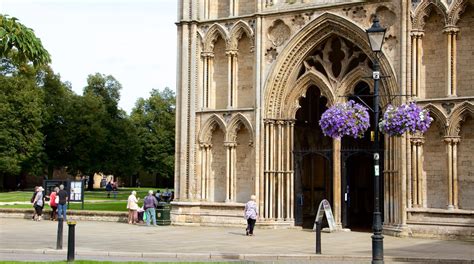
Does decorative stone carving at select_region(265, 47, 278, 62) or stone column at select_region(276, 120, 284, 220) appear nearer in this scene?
stone column at select_region(276, 120, 284, 220)

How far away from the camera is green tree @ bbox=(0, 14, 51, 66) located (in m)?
11.0

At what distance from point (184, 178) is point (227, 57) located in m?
5.16

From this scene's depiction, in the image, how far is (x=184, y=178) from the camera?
29766 mm

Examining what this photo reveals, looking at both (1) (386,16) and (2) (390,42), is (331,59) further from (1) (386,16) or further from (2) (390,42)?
(2) (390,42)

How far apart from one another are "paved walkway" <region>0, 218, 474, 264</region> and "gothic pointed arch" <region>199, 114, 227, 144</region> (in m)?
3.69

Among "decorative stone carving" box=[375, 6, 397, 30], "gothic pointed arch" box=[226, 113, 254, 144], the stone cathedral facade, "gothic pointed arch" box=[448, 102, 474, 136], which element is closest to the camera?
"gothic pointed arch" box=[448, 102, 474, 136]

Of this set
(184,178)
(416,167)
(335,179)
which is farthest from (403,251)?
(184,178)

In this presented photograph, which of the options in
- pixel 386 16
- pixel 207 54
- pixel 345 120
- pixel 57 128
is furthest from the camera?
pixel 57 128

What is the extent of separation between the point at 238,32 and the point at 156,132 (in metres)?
53.8

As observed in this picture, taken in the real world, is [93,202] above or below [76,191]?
below

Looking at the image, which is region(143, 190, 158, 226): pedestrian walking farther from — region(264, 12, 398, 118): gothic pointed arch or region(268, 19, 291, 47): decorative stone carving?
region(268, 19, 291, 47): decorative stone carving

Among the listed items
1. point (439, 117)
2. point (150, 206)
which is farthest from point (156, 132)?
point (439, 117)

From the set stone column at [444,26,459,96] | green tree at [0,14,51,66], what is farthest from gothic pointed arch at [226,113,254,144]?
green tree at [0,14,51,66]

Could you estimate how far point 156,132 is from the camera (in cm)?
8225
